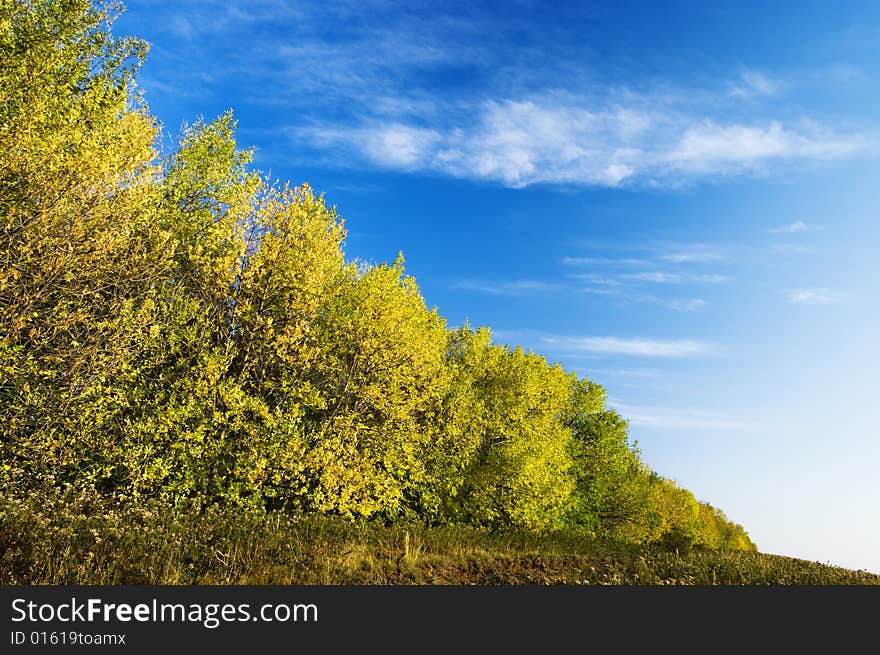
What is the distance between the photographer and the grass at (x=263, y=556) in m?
14.1

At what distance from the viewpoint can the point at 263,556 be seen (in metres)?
17.5

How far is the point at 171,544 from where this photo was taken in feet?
52.0

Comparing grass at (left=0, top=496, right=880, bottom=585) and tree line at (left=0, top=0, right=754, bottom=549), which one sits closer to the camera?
grass at (left=0, top=496, right=880, bottom=585)

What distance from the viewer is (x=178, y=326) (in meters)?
22.1

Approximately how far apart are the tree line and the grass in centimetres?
→ 170

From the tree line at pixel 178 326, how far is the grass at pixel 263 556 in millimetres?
1701

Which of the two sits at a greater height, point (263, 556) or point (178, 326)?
point (178, 326)

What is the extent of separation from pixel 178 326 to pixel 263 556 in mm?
9367

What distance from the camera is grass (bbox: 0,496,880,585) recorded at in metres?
14.1

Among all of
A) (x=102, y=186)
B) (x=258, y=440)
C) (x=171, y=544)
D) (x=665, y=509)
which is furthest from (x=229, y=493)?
(x=665, y=509)

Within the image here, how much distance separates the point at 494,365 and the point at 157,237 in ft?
81.6

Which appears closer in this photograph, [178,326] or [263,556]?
[263,556]

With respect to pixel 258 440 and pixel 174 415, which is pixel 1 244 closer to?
pixel 174 415

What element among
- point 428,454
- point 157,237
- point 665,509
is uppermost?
point 157,237
